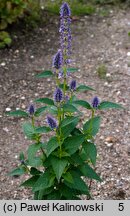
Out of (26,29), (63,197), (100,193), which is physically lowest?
(100,193)

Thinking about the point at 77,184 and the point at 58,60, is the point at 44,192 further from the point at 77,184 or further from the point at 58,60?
the point at 58,60

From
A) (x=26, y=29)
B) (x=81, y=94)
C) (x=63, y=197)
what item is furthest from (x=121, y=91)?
(x=63, y=197)

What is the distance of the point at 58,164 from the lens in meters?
2.31

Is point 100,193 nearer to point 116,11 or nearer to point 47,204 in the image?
point 47,204

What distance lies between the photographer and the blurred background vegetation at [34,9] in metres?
4.81

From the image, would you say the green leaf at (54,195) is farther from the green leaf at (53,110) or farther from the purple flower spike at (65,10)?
the purple flower spike at (65,10)

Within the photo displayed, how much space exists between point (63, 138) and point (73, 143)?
5cm

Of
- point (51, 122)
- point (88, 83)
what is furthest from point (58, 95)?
point (88, 83)

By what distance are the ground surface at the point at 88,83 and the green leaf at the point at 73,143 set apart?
37.7 inches

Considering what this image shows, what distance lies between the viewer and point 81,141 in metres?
2.31

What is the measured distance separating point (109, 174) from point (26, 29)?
2.37 m

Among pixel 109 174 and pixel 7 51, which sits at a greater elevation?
pixel 7 51

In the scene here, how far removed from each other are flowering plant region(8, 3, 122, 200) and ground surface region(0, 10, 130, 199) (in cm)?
77

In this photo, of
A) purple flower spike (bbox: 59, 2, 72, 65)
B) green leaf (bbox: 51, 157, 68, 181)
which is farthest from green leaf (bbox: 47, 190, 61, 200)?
purple flower spike (bbox: 59, 2, 72, 65)
